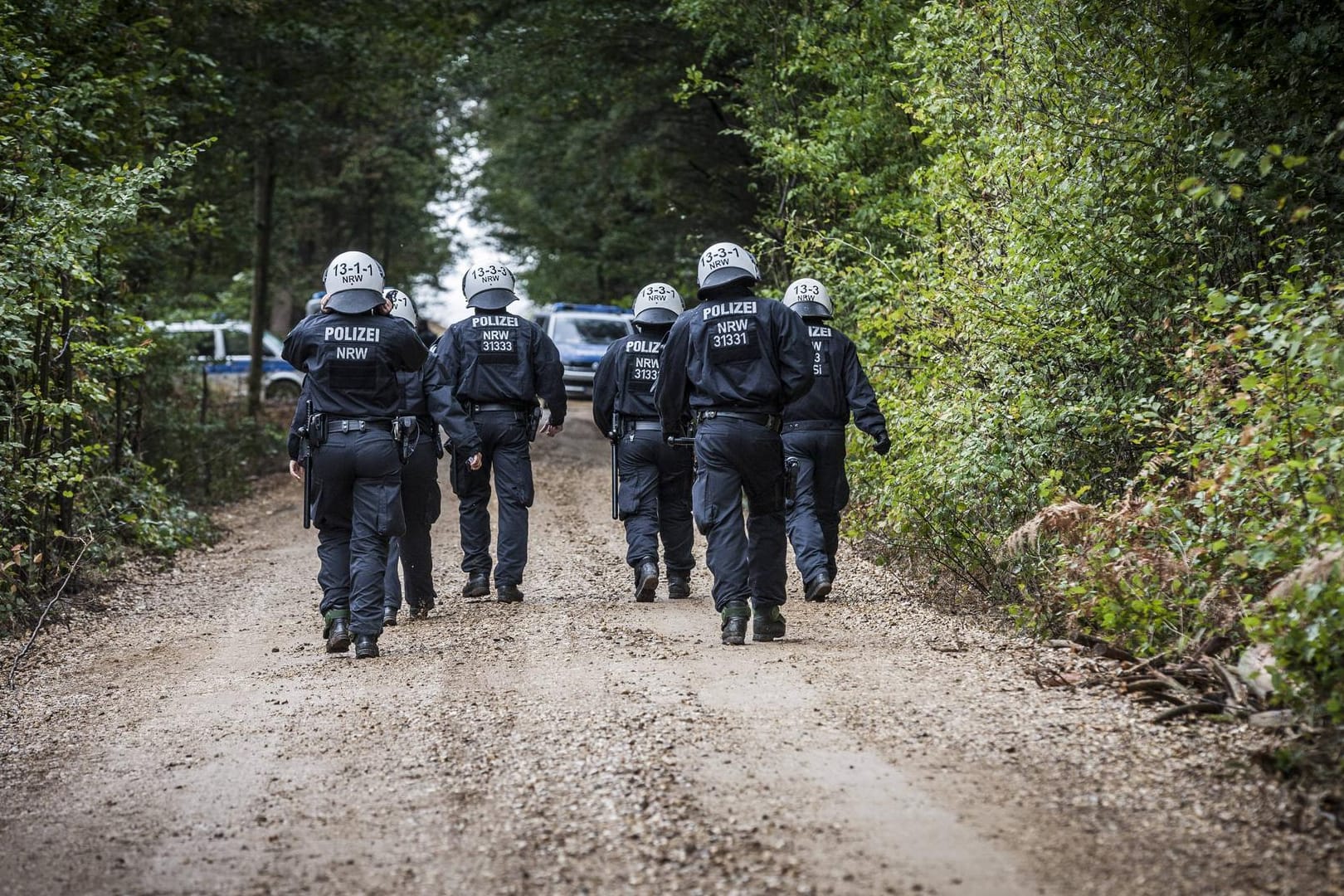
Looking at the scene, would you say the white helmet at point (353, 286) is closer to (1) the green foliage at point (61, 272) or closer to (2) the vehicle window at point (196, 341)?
(1) the green foliage at point (61, 272)

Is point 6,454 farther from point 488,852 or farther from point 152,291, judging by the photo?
point 152,291

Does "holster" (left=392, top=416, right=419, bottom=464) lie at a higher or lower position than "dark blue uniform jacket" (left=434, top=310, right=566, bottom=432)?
lower

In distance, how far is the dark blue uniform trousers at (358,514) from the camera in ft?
24.9

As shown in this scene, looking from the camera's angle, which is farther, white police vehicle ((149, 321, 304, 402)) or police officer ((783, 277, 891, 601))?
white police vehicle ((149, 321, 304, 402))

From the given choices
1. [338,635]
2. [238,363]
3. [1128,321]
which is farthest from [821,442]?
[238,363]

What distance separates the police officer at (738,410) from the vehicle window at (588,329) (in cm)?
1776

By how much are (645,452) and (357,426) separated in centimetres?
255

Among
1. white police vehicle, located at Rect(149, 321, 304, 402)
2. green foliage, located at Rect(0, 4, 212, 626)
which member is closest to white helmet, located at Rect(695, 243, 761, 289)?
green foliage, located at Rect(0, 4, 212, 626)

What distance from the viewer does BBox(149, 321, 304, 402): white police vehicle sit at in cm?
2586

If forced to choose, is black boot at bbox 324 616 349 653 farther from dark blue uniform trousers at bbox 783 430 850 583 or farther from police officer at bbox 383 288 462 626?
dark blue uniform trousers at bbox 783 430 850 583

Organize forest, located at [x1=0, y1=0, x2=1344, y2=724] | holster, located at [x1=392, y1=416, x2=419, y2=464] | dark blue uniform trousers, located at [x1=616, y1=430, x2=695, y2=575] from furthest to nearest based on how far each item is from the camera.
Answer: dark blue uniform trousers, located at [x1=616, y1=430, x2=695, y2=575] < holster, located at [x1=392, y1=416, x2=419, y2=464] < forest, located at [x1=0, y1=0, x2=1344, y2=724]

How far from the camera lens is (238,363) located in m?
27.4

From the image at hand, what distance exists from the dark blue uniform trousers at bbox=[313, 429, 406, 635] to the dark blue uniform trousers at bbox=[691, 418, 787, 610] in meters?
1.74

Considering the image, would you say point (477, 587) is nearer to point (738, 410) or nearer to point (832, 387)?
point (832, 387)
